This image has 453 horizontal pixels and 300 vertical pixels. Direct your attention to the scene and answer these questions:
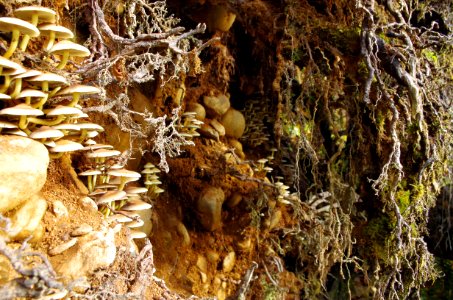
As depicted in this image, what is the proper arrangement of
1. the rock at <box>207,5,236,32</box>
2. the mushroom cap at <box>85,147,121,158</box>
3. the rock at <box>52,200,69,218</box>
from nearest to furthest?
the rock at <box>52,200,69,218</box>
the mushroom cap at <box>85,147,121,158</box>
the rock at <box>207,5,236,32</box>

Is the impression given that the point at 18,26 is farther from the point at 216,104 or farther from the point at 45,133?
the point at 216,104

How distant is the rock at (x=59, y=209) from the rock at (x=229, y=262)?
2.28 meters

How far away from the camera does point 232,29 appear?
5.05 meters

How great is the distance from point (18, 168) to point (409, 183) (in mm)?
3640

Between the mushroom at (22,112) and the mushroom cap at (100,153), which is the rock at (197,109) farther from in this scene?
the mushroom at (22,112)

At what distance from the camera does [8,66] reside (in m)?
2.00

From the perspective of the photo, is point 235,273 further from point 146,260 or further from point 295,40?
point 295,40

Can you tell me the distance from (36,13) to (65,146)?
0.74 meters

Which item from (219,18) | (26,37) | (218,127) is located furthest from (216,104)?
(26,37)

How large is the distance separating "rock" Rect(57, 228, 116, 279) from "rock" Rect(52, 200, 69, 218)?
0.20 metres

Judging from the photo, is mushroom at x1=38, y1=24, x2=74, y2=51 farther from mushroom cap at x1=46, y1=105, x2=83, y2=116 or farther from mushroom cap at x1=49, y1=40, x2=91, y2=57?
mushroom cap at x1=46, y1=105, x2=83, y2=116

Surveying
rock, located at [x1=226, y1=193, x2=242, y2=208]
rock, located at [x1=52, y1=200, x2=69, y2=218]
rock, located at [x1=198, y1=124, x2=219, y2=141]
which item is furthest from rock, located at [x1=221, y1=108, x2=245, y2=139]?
rock, located at [x1=52, y1=200, x2=69, y2=218]

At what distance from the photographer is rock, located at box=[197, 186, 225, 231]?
4180 millimetres

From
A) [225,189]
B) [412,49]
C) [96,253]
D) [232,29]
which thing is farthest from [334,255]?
[232,29]
